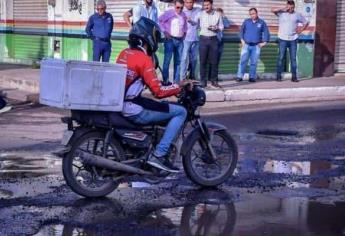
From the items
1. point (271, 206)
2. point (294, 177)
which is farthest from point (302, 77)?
point (271, 206)

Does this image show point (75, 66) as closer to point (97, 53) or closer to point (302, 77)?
point (97, 53)

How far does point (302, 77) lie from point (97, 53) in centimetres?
597

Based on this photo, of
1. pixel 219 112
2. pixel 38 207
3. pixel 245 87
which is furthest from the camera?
pixel 245 87

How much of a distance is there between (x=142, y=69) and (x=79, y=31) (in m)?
13.9

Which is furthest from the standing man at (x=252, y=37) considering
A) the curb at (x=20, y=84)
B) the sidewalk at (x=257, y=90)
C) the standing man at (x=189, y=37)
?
the curb at (x=20, y=84)

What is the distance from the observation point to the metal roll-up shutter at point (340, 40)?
21266mm

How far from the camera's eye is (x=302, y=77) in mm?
20453

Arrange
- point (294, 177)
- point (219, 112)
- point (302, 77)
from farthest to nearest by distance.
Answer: point (302, 77)
point (219, 112)
point (294, 177)

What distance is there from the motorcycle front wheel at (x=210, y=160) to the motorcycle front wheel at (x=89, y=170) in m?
0.84

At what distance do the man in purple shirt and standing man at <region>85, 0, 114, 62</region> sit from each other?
1876 mm

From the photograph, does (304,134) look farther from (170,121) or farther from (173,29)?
(170,121)

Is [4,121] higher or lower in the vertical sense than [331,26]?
lower

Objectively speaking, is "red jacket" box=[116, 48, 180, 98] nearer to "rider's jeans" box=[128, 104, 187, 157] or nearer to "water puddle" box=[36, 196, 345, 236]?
"rider's jeans" box=[128, 104, 187, 157]

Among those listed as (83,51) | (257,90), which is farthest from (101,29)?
(83,51)
